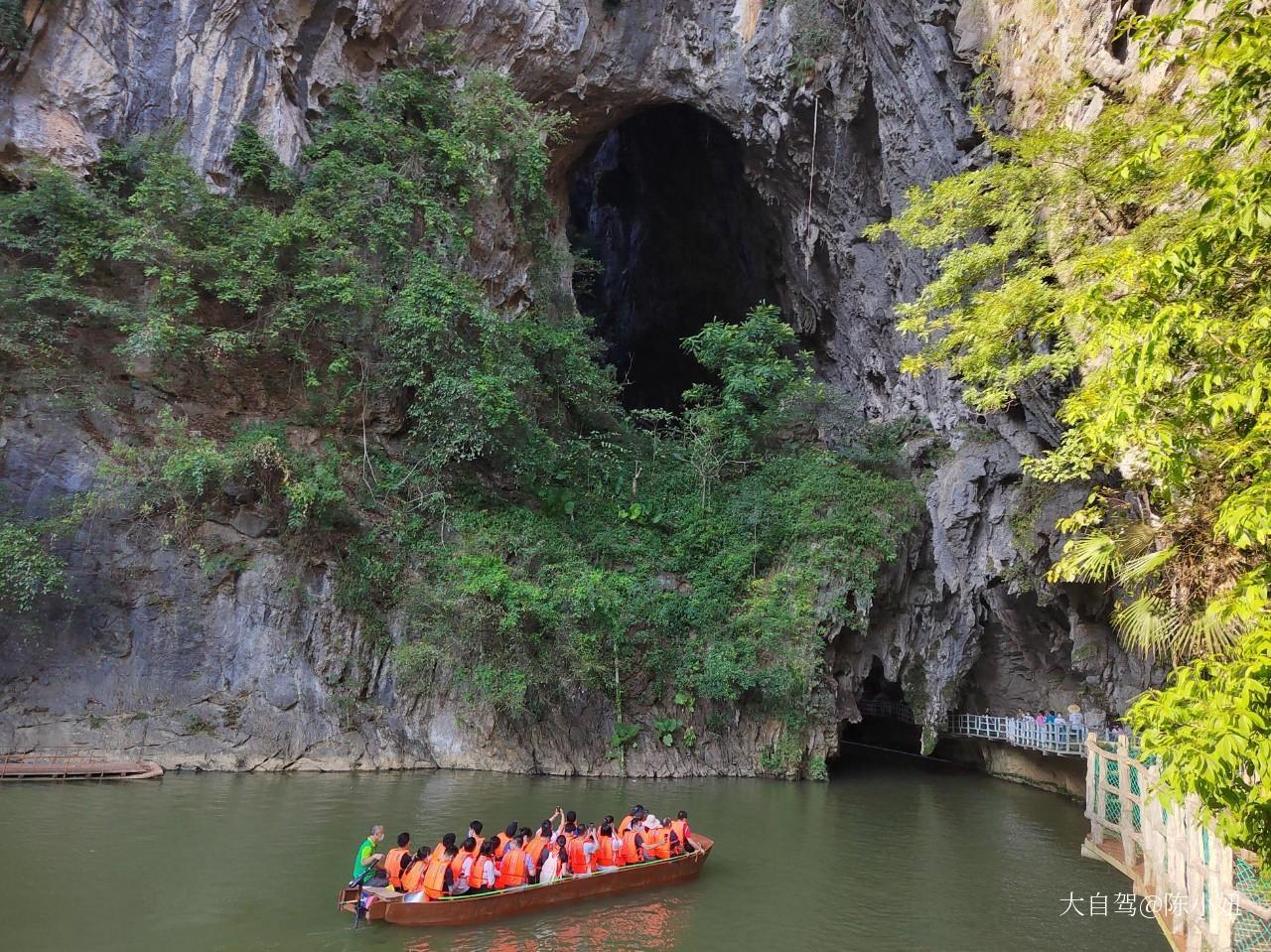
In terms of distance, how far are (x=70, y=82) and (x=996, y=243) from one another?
1838cm

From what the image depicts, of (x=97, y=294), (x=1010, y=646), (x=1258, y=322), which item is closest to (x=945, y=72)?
(x=1010, y=646)

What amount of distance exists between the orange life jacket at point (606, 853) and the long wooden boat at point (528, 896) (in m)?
0.19

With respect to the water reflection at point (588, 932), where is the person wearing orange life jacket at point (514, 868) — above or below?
above

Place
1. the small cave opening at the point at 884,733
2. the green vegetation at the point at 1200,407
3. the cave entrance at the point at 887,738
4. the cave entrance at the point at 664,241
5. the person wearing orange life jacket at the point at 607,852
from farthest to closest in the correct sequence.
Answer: the cave entrance at the point at 664,241 < the small cave opening at the point at 884,733 < the cave entrance at the point at 887,738 < the person wearing orange life jacket at the point at 607,852 < the green vegetation at the point at 1200,407

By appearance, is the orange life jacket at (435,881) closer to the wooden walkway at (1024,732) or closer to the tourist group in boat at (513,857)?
the tourist group in boat at (513,857)

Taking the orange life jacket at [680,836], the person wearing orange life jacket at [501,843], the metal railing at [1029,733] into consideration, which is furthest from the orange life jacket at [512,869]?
the metal railing at [1029,733]

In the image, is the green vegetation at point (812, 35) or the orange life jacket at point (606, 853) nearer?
the orange life jacket at point (606, 853)

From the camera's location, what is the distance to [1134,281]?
506 centimetres

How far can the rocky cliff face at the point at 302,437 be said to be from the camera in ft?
48.5

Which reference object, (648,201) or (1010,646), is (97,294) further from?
(1010,646)

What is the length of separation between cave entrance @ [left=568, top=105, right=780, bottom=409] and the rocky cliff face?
467cm

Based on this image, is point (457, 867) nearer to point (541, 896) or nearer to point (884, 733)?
point (541, 896)

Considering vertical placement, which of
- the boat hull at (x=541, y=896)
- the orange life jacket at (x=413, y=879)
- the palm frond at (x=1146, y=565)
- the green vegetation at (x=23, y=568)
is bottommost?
the boat hull at (x=541, y=896)

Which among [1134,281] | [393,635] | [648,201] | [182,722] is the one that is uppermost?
[648,201]
